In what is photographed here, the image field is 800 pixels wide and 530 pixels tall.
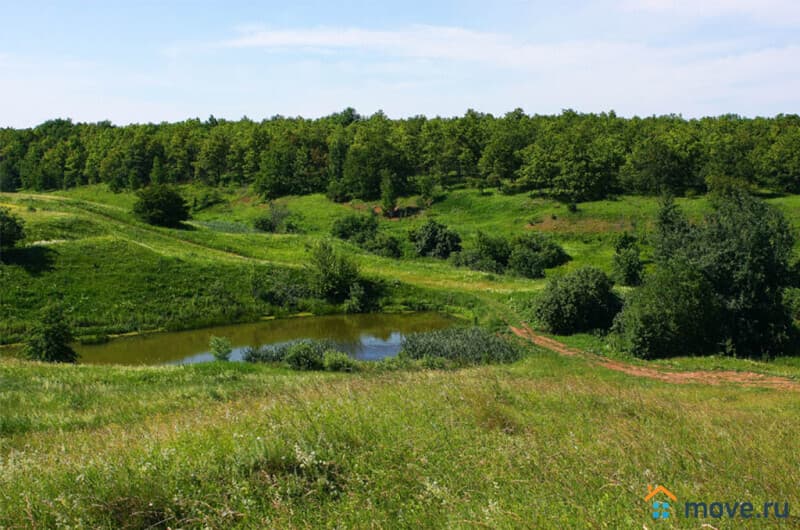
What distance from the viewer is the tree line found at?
3044 inches

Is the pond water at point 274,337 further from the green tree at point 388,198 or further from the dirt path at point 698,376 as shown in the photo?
the green tree at point 388,198

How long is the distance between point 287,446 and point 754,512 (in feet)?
12.8

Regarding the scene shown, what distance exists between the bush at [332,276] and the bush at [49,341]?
19.2 m

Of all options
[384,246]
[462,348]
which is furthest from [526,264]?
[462,348]

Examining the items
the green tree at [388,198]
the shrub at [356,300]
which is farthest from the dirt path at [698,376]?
the green tree at [388,198]

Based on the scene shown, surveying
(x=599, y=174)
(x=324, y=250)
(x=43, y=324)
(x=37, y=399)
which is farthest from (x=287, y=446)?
(x=599, y=174)

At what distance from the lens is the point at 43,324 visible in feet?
78.6

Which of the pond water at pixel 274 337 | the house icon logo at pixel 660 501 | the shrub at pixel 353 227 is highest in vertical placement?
the house icon logo at pixel 660 501

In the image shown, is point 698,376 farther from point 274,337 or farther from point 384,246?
point 384,246

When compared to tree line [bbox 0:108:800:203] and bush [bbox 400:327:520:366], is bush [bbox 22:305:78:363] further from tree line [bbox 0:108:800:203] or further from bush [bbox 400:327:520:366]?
tree line [bbox 0:108:800:203]

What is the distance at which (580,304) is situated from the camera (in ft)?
105

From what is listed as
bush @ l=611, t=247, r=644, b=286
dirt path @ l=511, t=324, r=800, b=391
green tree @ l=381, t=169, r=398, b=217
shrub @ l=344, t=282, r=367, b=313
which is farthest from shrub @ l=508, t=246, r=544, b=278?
green tree @ l=381, t=169, r=398, b=217

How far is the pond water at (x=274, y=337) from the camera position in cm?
3006

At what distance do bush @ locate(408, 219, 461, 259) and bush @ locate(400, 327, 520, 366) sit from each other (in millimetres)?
29661
